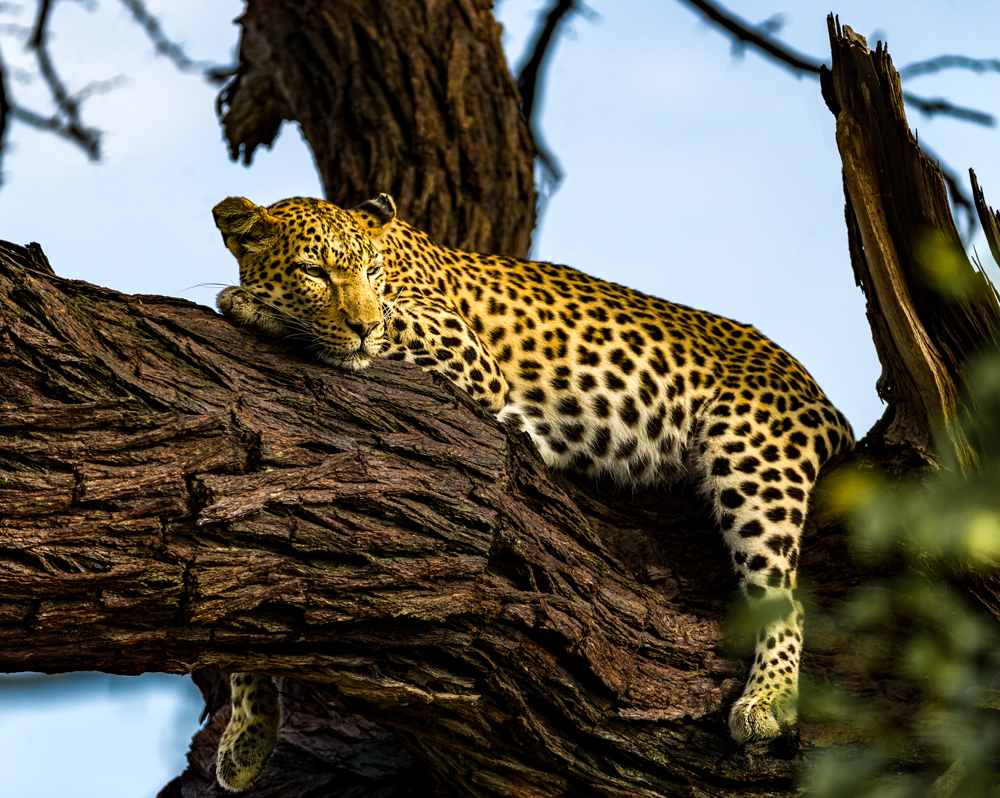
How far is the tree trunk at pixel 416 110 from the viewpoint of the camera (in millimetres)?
8039

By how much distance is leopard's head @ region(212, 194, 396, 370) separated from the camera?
15.5 feet

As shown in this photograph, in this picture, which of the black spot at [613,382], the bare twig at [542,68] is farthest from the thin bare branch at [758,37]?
the black spot at [613,382]

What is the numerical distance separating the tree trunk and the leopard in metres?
1.59

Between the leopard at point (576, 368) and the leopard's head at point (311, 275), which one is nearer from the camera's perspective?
the leopard's head at point (311, 275)

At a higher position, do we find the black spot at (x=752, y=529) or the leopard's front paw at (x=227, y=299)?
the leopard's front paw at (x=227, y=299)

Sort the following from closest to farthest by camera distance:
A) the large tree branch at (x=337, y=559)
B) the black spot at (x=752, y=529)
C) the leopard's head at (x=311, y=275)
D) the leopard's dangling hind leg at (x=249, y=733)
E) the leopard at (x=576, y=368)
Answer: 1. the large tree branch at (x=337, y=559)
2. the leopard's head at (x=311, y=275)
3. the leopard at (x=576, y=368)
4. the black spot at (x=752, y=529)
5. the leopard's dangling hind leg at (x=249, y=733)

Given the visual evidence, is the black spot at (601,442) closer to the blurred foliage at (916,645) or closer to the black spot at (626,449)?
the black spot at (626,449)

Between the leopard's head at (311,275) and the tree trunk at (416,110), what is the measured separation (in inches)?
95.7

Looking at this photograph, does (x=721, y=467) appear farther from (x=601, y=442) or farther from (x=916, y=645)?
(x=916, y=645)

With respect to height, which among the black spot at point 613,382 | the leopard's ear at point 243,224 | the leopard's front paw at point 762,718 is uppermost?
the leopard's ear at point 243,224

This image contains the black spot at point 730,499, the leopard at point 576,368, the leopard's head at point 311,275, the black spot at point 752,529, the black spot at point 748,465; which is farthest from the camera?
the black spot at point 748,465

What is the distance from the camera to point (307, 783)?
19.4 ft

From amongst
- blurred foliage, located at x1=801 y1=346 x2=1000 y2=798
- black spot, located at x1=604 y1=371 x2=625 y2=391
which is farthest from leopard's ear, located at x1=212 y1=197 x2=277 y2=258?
blurred foliage, located at x1=801 y1=346 x2=1000 y2=798

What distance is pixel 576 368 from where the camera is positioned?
6.02 meters
